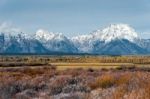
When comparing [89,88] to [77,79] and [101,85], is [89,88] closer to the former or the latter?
[101,85]

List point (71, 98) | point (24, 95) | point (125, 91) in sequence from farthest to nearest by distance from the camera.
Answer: point (24, 95) → point (71, 98) → point (125, 91)

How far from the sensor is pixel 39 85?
89.6 feet

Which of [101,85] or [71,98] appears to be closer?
[71,98]

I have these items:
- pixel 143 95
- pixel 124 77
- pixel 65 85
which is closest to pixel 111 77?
pixel 124 77

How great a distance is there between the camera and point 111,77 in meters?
25.5

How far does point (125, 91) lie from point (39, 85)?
9.93m

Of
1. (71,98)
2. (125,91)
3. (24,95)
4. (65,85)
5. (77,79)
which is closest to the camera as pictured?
(125,91)

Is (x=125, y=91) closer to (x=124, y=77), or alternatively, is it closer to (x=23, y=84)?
(x=124, y=77)

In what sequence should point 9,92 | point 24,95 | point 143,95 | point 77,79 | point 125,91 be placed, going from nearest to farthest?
point 143,95 < point 125,91 < point 24,95 < point 9,92 < point 77,79

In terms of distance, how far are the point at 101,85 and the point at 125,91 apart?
5980 mm

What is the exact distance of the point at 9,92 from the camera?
24.1 meters

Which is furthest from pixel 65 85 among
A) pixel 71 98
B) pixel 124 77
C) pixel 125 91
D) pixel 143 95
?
pixel 143 95

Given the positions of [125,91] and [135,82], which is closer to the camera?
[125,91]

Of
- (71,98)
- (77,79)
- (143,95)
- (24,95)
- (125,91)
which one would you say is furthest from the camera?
(77,79)
